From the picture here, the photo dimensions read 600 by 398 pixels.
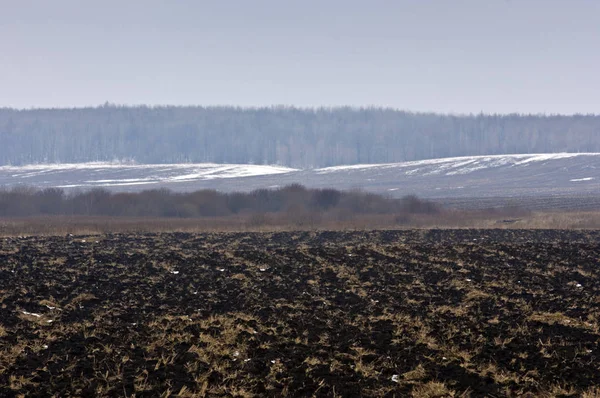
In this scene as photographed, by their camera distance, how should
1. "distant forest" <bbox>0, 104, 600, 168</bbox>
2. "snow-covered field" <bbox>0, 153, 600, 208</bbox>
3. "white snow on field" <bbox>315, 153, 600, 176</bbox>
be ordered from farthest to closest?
"distant forest" <bbox>0, 104, 600, 168</bbox> → "white snow on field" <bbox>315, 153, 600, 176</bbox> → "snow-covered field" <bbox>0, 153, 600, 208</bbox>

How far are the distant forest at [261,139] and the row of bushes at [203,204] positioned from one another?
113 meters

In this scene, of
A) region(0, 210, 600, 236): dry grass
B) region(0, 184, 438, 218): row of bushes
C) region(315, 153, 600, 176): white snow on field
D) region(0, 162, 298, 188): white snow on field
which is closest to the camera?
region(0, 210, 600, 236): dry grass

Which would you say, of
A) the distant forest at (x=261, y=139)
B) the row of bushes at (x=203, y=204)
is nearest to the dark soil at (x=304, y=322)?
the row of bushes at (x=203, y=204)

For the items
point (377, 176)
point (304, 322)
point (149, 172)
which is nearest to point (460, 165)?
point (377, 176)

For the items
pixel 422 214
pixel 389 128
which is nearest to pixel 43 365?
pixel 422 214

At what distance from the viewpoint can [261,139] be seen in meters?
188

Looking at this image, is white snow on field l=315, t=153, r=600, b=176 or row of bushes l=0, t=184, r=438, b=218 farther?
white snow on field l=315, t=153, r=600, b=176

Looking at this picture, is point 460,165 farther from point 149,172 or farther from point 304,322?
point 304,322

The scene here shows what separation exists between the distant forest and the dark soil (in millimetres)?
149596

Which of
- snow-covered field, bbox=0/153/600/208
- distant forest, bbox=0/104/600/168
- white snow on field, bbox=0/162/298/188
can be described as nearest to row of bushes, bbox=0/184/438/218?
snow-covered field, bbox=0/153/600/208

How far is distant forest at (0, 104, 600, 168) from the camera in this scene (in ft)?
580

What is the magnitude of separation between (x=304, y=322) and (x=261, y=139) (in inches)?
6913

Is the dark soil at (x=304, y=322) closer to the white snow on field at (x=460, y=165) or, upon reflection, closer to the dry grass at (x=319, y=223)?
the dry grass at (x=319, y=223)

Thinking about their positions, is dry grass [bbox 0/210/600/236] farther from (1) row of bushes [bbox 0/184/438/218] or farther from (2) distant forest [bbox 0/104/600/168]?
(2) distant forest [bbox 0/104/600/168]
